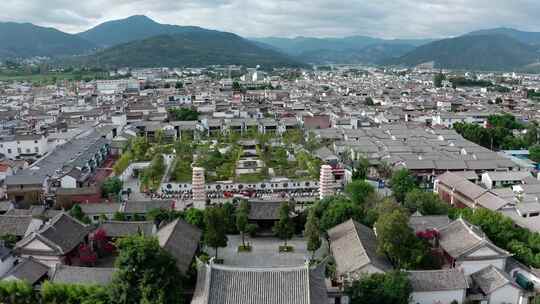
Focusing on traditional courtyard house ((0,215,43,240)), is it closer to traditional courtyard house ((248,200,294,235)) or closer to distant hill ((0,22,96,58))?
traditional courtyard house ((248,200,294,235))

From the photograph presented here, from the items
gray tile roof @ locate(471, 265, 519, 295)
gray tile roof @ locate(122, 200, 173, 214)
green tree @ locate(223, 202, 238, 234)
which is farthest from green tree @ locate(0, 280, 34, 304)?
gray tile roof @ locate(471, 265, 519, 295)

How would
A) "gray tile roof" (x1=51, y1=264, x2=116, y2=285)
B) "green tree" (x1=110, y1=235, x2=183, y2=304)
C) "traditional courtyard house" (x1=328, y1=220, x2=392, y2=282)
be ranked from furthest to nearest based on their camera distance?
"traditional courtyard house" (x1=328, y1=220, x2=392, y2=282)
"gray tile roof" (x1=51, y1=264, x2=116, y2=285)
"green tree" (x1=110, y1=235, x2=183, y2=304)

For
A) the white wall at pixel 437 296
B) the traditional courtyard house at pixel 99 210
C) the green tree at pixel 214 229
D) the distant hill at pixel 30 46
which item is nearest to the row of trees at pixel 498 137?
the white wall at pixel 437 296

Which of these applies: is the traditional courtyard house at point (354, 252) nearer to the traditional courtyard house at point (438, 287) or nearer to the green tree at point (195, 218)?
the traditional courtyard house at point (438, 287)

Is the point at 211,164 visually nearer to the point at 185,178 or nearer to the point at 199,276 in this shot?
the point at 185,178

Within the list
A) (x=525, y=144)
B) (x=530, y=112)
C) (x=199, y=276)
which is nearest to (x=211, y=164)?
(x=199, y=276)

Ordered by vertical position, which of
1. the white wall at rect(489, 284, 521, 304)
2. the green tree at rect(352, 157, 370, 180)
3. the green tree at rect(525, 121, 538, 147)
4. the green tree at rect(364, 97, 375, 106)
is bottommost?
the white wall at rect(489, 284, 521, 304)
